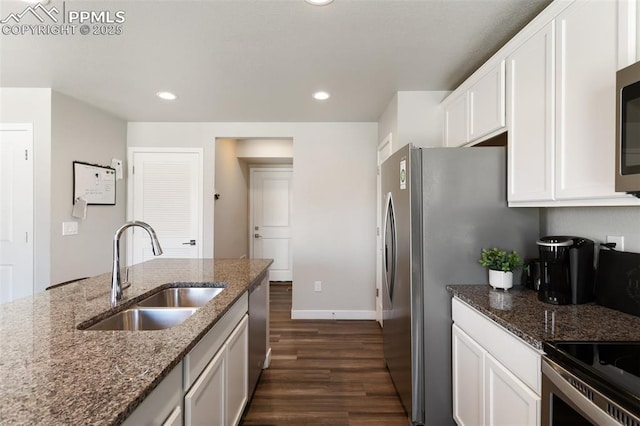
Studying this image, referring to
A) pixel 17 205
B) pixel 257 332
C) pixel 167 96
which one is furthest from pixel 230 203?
pixel 257 332

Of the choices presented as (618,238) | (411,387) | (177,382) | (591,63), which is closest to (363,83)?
(591,63)

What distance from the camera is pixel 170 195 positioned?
3951 mm

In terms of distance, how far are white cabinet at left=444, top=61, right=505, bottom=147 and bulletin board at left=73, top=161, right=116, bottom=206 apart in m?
3.52

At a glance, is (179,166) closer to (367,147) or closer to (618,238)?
(367,147)

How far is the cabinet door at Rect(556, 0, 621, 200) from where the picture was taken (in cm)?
118

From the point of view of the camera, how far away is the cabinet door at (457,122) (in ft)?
7.61

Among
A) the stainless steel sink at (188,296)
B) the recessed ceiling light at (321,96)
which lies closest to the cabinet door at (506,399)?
the stainless steel sink at (188,296)

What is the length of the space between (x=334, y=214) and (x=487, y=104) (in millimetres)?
2188

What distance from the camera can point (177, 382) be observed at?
1056mm

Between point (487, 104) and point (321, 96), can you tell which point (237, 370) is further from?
point (321, 96)

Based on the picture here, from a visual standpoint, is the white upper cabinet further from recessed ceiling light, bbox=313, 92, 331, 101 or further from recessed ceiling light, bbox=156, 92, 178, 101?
recessed ceiling light, bbox=156, 92, 178, 101

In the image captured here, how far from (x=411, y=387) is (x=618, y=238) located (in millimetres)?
1313

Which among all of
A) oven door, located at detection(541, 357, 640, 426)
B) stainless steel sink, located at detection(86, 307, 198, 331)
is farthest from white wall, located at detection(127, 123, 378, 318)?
oven door, located at detection(541, 357, 640, 426)

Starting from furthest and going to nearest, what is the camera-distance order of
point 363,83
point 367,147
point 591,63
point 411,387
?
point 367,147, point 363,83, point 411,387, point 591,63
